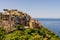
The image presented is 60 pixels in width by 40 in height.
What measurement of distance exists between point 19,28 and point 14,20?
213 centimetres

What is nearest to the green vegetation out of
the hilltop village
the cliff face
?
the cliff face

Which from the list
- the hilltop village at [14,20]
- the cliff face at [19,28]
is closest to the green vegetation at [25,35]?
the cliff face at [19,28]

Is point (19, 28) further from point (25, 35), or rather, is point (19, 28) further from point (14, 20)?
point (25, 35)

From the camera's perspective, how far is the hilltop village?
3694 centimetres

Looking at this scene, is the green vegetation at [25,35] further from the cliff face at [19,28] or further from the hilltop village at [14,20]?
the hilltop village at [14,20]

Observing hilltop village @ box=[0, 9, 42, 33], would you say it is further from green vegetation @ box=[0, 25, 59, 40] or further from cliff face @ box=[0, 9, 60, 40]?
green vegetation @ box=[0, 25, 59, 40]

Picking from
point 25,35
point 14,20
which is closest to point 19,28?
point 14,20

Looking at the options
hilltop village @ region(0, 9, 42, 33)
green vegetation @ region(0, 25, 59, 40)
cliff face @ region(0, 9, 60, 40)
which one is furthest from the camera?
hilltop village @ region(0, 9, 42, 33)

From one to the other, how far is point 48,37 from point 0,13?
1195 cm

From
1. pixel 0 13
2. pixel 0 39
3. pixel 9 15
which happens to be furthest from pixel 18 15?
pixel 0 39

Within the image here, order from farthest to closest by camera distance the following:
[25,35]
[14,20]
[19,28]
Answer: [14,20] → [19,28] → [25,35]

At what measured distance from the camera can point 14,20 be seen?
124ft

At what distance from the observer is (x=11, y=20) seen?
3772 cm

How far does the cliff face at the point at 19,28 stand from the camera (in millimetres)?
33075
